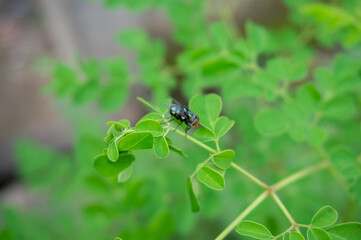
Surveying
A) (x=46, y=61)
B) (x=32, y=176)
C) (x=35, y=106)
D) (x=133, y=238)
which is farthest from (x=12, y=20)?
(x=133, y=238)

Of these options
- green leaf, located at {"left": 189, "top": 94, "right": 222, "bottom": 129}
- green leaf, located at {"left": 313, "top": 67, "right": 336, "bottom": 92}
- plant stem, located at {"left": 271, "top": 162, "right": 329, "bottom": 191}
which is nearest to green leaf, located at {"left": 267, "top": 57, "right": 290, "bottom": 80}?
green leaf, located at {"left": 313, "top": 67, "right": 336, "bottom": 92}

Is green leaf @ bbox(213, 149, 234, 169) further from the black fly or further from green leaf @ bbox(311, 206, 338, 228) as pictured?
green leaf @ bbox(311, 206, 338, 228)

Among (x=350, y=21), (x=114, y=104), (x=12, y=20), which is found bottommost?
(x=350, y=21)

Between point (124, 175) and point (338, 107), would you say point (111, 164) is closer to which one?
point (124, 175)

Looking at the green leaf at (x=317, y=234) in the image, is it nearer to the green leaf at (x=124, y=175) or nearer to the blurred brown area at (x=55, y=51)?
the green leaf at (x=124, y=175)

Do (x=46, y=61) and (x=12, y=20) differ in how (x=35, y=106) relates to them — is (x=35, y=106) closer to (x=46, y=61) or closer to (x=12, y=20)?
(x=46, y=61)

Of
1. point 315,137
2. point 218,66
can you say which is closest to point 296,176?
point 315,137

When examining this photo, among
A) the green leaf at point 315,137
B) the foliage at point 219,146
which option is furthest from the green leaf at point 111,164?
the green leaf at point 315,137
